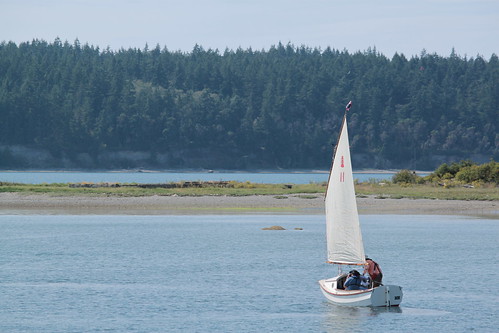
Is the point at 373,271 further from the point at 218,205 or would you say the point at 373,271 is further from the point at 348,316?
the point at 218,205

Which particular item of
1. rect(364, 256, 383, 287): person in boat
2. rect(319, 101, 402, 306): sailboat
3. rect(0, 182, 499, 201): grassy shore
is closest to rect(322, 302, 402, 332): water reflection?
rect(319, 101, 402, 306): sailboat

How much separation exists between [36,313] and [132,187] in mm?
62004

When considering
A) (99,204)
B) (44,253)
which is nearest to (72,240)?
(44,253)

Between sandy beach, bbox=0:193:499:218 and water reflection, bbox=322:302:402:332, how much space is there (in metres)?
45.1

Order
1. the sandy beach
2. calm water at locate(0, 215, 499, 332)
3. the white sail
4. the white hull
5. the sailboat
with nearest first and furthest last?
1. calm water at locate(0, 215, 499, 332)
2. the white hull
3. the sailboat
4. the white sail
5. the sandy beach

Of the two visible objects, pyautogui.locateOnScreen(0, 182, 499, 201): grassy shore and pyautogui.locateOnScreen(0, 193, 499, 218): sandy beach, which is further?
pyautogui.locateOnScreen(0, 182, 499, 201): grassy shore

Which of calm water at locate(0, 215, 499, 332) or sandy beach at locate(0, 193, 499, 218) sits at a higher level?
→ sandy beach at locate(0, 193, 499, 218)

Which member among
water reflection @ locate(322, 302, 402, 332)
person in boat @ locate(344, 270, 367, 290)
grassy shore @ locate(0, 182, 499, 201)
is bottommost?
water reflection @ locate(322, 302, 402, 332)

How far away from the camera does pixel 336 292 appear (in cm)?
3881

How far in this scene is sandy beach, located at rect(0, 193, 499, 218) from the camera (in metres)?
84.7

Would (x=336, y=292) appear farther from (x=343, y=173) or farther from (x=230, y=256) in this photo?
(x=230, y=256)

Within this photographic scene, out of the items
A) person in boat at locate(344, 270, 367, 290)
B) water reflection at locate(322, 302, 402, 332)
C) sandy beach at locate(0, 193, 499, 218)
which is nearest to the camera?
water reflection at locate(322, 302, 402, 332)

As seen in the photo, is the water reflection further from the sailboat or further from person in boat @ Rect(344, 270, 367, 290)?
person in boat @ Rect(344, 270, 367, 290)

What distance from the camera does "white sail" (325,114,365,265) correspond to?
126 feet
